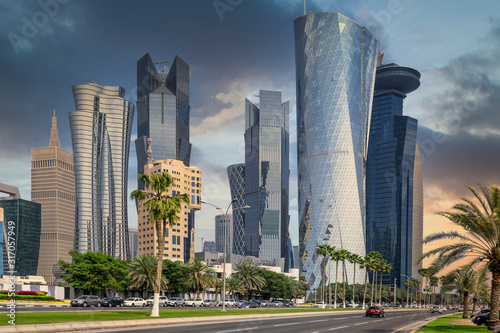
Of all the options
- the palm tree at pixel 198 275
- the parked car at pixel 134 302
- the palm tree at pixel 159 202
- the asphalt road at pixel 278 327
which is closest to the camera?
the asphalt road at pixel 278 327

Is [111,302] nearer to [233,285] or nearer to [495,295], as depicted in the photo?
[495,295]

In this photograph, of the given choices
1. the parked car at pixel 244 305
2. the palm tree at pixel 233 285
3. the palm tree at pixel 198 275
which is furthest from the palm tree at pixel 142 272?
the palm tree at pixel 233 285

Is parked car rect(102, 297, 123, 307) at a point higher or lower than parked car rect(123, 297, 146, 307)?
higher

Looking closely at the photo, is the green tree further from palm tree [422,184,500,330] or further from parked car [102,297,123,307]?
palm tree [422,184,500,330]

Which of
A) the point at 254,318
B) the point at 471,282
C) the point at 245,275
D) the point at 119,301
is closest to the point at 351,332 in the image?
the point at 471,282

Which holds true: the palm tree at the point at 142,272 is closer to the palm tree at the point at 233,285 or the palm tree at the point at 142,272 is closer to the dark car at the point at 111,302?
the dark car at the point at 111,302

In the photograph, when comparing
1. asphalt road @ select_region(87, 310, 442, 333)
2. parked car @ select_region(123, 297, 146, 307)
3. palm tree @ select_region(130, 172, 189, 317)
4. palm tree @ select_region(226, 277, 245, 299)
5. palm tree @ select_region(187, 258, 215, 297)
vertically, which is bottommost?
palm tree @ select_region(226, 277, 245, 299)

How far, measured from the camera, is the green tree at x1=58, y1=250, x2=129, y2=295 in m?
104

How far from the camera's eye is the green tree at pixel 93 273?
104 m

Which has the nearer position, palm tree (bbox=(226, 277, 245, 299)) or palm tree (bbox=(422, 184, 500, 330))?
palm tree (bbox=(422, 184, 500, 330))

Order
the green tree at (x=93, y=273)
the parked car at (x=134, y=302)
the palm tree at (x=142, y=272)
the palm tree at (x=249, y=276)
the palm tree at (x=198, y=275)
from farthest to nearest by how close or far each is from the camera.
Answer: the palm tree at (x=249, y=276) → the palm tree at (x=198, y=275) → the palm tree at (x=142, y=272) → the green tree at (x=93, y=273) → the parked car at (x=134, y=302)

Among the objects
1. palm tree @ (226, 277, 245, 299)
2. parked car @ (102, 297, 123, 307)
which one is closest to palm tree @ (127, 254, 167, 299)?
parked car @ (102, 297, 123, 307)

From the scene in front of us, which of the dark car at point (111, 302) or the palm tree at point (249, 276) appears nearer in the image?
the dark car at point (111, 302)

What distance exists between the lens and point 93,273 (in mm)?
105375
